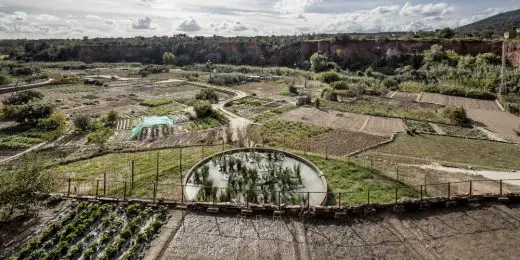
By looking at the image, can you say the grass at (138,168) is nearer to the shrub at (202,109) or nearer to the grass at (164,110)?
the shrub at (202,109)

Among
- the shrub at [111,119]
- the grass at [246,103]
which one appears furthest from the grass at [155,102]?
the grass at [246,103]

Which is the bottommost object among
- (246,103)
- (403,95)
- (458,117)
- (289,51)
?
(458,117)

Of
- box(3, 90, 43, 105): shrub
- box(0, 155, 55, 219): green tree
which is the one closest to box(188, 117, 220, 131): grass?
box(0, 155, 55, 219): green tree

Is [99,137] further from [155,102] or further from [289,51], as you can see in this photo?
[289,51]

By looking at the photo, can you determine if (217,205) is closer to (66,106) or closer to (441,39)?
(66,106)

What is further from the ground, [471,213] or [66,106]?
[66,106]

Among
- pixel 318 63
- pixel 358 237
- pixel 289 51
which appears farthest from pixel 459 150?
pixel 289 51

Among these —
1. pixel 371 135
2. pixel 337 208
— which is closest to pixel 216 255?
pixel 337 208
